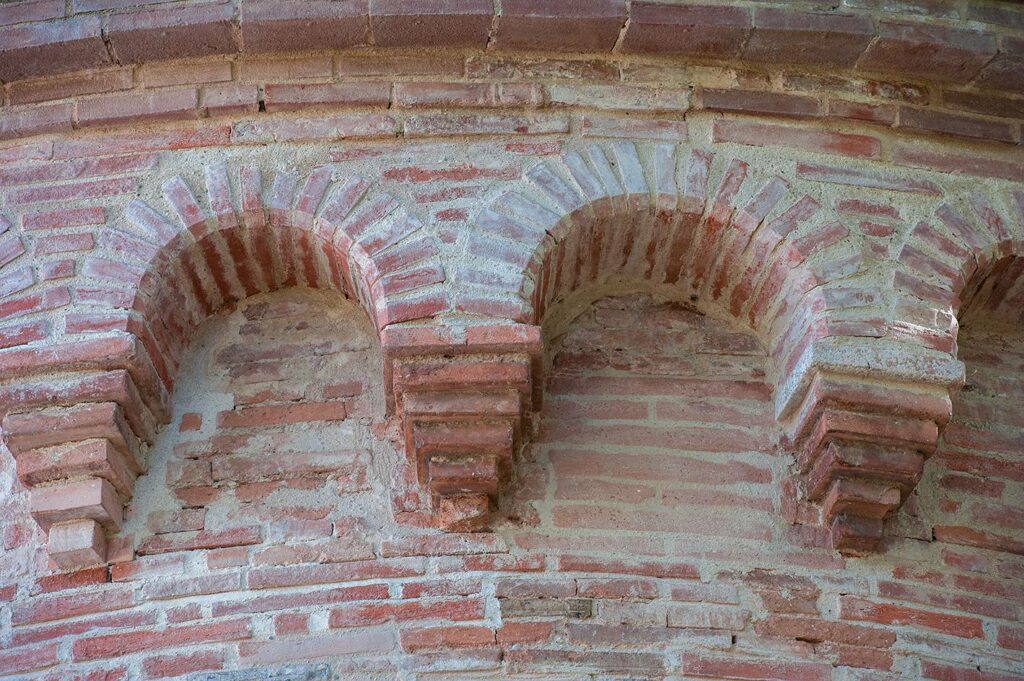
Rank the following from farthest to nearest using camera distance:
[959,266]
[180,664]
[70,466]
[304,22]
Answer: [304,22]
[959,266]
[70,466]
[180,664]

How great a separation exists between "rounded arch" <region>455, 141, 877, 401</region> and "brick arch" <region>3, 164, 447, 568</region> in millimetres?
261

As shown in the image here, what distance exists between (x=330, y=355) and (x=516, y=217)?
70 centimetres

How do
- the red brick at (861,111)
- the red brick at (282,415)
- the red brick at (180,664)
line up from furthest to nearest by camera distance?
the red brick at (861,111)
the red brick at (282,415)
the red brick at (180,664)

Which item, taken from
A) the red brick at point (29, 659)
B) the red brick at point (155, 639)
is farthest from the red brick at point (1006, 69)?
the red brick at point (29, 659)

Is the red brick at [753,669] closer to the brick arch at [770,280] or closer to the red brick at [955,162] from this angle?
the brick arch at [770,280]

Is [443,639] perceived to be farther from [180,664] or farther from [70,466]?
[70,466]

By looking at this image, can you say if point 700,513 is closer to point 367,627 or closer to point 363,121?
point 367,627

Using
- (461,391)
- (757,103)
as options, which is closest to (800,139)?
(757,103)

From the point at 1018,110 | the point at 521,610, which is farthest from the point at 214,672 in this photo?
the point at 1018,110

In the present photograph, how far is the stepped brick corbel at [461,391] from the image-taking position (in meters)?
4.16

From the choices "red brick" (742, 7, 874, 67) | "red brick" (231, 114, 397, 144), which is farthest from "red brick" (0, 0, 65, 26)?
"red brick" (742, 7, 874, 67)

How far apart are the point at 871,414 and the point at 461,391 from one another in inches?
43.8

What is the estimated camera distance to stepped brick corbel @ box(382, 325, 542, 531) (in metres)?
4.16

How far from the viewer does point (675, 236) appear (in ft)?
14.8
